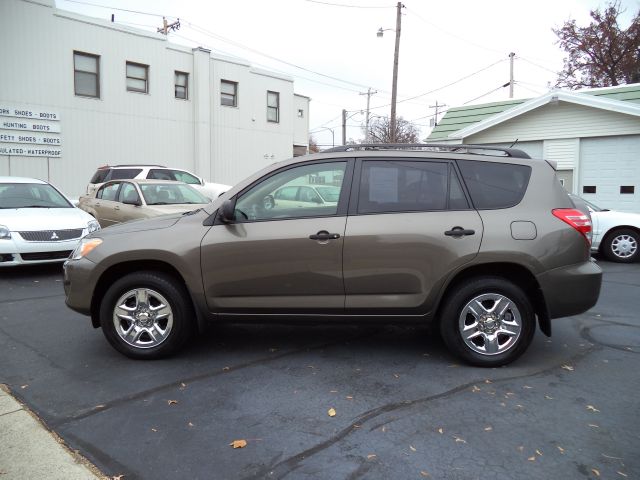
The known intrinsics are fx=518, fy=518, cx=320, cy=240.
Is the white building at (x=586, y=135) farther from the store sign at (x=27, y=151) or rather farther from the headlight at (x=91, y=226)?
the store sign at (x=27, y=151)

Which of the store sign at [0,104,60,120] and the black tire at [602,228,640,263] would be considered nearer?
the black tire at [602,228,640,263]

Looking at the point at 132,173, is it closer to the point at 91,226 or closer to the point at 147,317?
the point at 91,226

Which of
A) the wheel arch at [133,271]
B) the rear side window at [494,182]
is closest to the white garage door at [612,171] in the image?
the rear side window at [494,182]

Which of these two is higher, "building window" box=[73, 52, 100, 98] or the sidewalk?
"building window" box=[73, 52, 100, 98]

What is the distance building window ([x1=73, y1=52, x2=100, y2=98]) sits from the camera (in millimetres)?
18719

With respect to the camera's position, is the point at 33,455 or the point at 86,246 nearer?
the point at 33,455

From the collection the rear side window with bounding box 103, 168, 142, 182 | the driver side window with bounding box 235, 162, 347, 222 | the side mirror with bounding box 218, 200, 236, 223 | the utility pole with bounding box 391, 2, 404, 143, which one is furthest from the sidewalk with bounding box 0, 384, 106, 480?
the utility pole with bounding box 391, 2, 404, 143

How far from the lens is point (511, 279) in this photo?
4363mm

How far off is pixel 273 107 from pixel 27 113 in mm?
11481

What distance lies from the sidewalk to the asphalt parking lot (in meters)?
0.09

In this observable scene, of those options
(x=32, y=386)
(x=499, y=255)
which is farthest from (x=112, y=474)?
(x=499, y=255)

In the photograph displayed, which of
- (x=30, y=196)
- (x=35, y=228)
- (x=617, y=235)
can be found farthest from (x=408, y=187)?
(x=617, y=235)

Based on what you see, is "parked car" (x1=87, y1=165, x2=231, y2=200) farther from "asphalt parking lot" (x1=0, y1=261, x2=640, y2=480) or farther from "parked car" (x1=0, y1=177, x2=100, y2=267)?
"asphalt parking lot" (x1=0, y1=261, x2=640, y2=480)

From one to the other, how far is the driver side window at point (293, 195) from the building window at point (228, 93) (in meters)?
20.3
